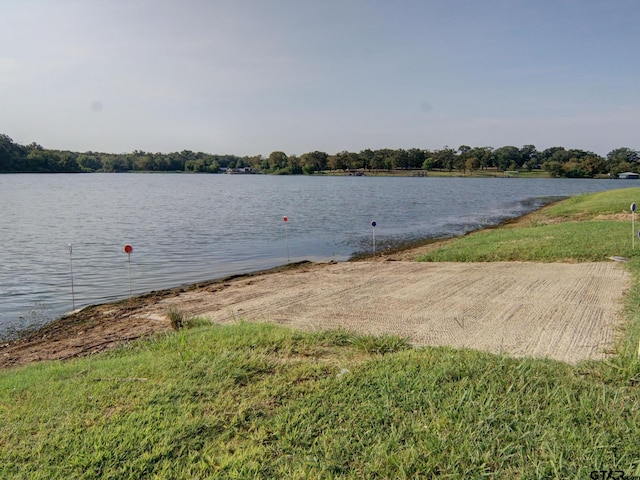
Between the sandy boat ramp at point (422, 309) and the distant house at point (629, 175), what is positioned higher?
the distant house at point (629, 175)

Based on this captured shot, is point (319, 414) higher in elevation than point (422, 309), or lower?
higher

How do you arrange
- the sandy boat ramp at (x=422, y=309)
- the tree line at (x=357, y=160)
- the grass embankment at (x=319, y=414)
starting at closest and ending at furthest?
the grass embankment at (x=319, y=414)
the sandy boat ramp at (x=422, y=309)
the tree line at (x=357, y=160)

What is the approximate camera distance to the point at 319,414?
12.0 ft

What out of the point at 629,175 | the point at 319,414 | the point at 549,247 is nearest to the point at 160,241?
the point at 549,247

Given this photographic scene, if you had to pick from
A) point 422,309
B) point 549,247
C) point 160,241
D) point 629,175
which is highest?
point 629,175

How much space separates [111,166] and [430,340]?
6255 inches

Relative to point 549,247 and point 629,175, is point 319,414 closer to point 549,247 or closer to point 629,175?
point 549,247

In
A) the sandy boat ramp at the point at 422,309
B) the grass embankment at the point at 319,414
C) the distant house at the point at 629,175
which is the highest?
the distant house at the point at 629,175

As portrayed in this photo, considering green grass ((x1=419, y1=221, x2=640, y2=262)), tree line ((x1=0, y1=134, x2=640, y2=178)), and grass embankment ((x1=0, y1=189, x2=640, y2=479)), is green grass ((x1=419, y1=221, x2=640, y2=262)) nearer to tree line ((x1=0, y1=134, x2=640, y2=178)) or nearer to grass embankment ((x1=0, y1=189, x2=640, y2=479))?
grass embankment ((x1=0, y1=189, x2=640, y2=479))

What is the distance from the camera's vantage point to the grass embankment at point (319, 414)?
9.81 ft

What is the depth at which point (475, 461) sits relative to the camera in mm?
2955

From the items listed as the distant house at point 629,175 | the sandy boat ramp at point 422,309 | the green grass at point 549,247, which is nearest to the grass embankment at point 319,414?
the sandy boat ramp at point 422,309

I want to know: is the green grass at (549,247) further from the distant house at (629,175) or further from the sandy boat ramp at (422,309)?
the distant house at (629,175)

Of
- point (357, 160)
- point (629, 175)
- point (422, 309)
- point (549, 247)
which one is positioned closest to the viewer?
point (422, 309)
